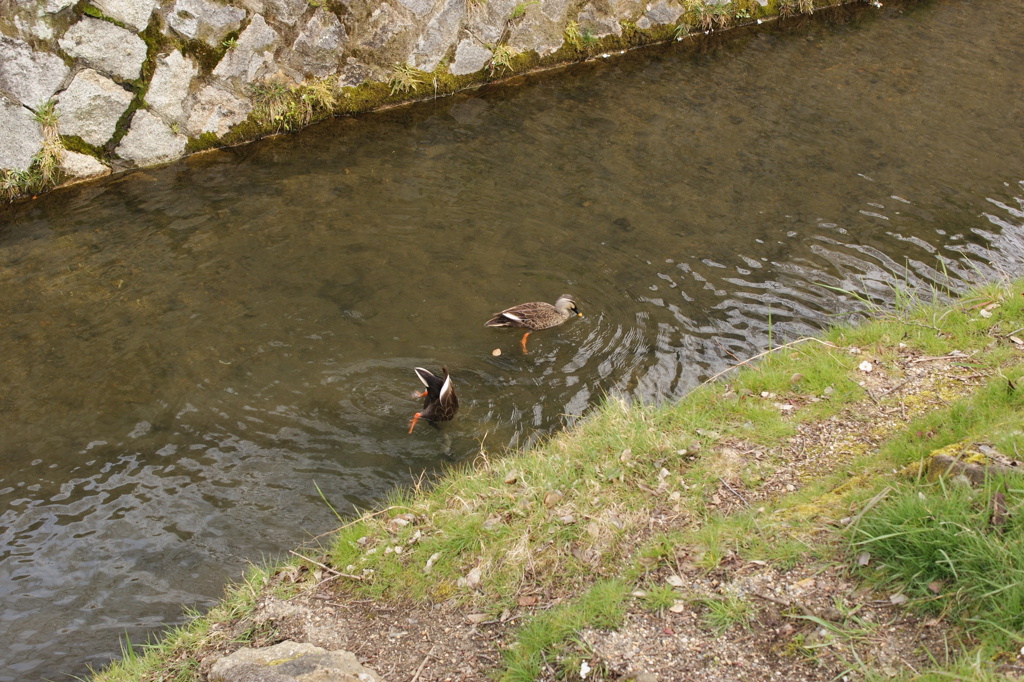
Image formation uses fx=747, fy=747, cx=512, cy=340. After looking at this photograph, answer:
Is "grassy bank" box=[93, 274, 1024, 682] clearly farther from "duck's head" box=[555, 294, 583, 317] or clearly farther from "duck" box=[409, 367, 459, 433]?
"duck's head" box=[555, 294, 583, 317]

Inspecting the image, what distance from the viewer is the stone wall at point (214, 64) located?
9.70 metres

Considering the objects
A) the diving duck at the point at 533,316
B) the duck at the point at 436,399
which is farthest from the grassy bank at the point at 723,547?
the diving duck at the point at 533,316

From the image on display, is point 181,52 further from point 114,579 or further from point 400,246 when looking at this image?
point 114,579

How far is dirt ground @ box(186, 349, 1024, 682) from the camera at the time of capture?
3.53 meters

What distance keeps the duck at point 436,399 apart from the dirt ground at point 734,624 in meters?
2.05

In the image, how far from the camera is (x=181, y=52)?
10.5 meters

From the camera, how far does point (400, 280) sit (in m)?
8.52

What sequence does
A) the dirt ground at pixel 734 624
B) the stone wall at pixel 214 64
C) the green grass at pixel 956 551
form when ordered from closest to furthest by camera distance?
the green grass at pixel 956 551 < the dirt ground at pixel 734 624 < the stone wall at pixel 214 64

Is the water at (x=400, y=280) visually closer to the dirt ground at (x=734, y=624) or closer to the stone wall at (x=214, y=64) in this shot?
the stone wall at (x=214, y=64)

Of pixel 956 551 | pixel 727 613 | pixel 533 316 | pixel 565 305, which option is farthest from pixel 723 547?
pixel 565 305

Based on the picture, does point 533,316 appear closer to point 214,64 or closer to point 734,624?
point 734,624

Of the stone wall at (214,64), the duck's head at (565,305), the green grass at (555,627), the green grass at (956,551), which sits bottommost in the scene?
the green grass at (555,627)

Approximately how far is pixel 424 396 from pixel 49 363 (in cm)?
377

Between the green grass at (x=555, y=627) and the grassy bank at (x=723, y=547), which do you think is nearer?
the grassy bank at (x=723, y=547)
